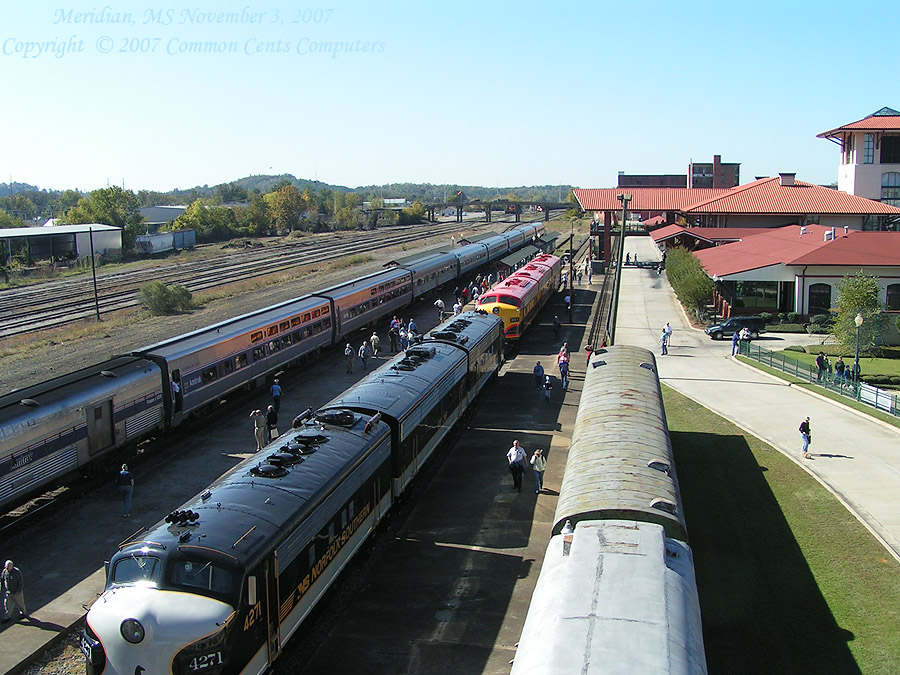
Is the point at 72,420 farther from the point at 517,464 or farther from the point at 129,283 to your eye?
the point at 129,283

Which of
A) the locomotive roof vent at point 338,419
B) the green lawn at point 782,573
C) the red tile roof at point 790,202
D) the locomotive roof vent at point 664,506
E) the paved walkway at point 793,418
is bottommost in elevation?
the green lawn at point 782,573

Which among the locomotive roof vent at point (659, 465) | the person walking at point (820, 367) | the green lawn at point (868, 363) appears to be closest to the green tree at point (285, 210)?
the green lawn at point (868, 363)

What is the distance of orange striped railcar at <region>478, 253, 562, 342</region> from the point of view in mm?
36594

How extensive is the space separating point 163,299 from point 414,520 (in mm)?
39007

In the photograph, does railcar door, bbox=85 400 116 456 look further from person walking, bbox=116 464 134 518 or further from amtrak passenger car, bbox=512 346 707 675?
amtrak passenger car, bbox=512 346 707 675

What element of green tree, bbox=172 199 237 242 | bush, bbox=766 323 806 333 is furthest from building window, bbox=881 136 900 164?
green tree, bbox=172 199 237 242

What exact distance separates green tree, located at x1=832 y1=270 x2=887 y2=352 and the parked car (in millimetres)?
4404

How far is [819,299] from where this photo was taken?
1793 inches

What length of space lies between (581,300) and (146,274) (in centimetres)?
5020

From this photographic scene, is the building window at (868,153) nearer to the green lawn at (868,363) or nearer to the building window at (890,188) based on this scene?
the building window at (890,188)

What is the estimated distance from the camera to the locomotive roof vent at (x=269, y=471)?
13039 millimetres

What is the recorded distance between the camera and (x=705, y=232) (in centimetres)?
6669

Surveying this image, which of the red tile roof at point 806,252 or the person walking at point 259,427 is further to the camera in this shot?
the red tile roof at point 806,252

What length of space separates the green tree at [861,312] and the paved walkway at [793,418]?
3.65 meters
